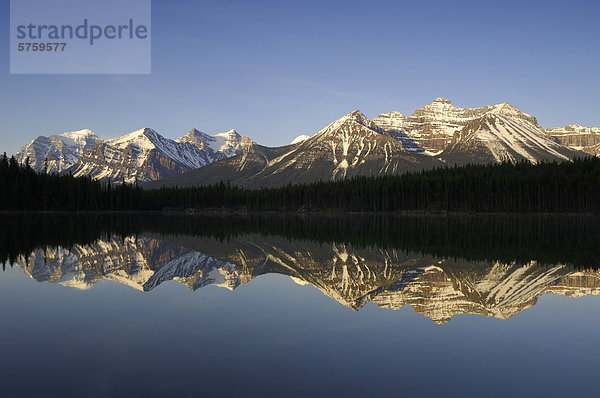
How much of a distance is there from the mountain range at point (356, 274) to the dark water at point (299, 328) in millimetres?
142

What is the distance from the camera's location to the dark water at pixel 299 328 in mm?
10680

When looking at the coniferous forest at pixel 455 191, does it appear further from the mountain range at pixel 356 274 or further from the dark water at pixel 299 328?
the dark water at pixel 299 328

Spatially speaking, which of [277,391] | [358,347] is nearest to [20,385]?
[277,391]

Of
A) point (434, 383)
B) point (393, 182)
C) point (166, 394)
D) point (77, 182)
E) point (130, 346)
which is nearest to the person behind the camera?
point (166, 394)

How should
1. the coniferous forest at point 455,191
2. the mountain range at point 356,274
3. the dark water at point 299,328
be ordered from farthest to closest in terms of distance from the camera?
the coniferous forest at point 455,191 < the mountain range at point 356,274 < the dark water at point 299,328

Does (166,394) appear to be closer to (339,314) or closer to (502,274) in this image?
(339,314)

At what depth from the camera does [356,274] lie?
27172 millimetres

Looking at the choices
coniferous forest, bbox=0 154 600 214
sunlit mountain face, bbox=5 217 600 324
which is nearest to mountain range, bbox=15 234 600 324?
sunlit mountain face, bbox=5 217 600 324

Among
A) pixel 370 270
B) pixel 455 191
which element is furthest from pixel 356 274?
pixel 455 191

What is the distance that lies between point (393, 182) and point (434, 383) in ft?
590

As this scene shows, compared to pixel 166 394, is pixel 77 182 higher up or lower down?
higher up

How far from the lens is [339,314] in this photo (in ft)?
58.5

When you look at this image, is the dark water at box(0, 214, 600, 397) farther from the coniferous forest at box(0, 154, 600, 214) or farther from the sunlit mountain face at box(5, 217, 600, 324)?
the coniferous forest at box(0, 154, 600, 214)

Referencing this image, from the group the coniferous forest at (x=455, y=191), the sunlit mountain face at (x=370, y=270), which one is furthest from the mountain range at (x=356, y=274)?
the coniferous forest at (x=455, y=191)
